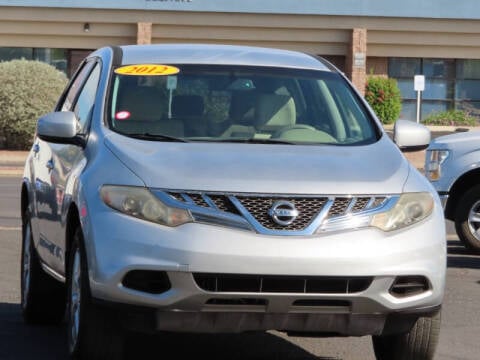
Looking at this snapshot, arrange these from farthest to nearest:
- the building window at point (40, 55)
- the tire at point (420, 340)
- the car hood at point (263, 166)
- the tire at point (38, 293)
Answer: the building window at point (40, 55), the tire at point (38, 293), the tire at point (420, 340), the car hood at point (263, 166)

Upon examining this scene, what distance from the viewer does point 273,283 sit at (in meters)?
5.88

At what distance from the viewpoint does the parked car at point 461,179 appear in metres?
12.7

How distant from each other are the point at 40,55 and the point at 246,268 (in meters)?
42.7

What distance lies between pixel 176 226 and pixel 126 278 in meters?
0.33

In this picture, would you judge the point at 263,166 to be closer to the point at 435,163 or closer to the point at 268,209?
the point at 268,209

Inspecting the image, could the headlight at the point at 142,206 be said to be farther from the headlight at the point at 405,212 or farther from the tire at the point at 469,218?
the tire at the point at 469,218

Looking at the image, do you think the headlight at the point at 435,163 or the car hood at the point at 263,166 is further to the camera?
the headlight at the point at 435,163

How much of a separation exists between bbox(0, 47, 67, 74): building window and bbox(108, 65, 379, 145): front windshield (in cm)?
4076

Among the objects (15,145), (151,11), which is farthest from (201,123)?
(151,11)

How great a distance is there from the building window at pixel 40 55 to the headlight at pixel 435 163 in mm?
35872

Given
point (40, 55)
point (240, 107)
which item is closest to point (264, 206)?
point (240, 107)

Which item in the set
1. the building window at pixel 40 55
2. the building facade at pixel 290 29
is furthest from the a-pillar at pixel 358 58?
the building window at pixel 40 55

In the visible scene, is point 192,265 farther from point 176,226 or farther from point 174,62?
point 174,62

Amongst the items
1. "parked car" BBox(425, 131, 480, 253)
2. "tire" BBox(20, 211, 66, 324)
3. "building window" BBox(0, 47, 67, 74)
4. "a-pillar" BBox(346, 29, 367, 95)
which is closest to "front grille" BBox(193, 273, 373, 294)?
"tire" BBox(20, 211, 66, 324)
